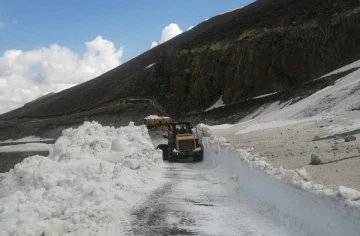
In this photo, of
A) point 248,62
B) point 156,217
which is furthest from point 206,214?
point 248,62

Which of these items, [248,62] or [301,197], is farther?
[248,62]

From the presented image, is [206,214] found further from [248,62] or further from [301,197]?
[248,62]

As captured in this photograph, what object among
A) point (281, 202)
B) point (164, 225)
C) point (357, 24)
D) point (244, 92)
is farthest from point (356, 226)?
point (244, 92)

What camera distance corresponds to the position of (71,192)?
8.95m

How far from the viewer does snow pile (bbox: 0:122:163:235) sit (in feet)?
22.8

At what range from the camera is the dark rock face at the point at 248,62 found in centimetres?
5044

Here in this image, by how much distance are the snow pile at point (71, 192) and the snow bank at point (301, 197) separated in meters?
2.98

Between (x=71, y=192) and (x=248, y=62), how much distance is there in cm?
5444

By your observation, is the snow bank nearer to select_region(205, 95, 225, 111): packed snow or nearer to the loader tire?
the loader tire

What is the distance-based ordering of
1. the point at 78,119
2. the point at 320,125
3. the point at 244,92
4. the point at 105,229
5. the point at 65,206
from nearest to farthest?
the point at 105,229
the point at 65,206
the point at 320,125
the point at 244,92
the point at 78,119

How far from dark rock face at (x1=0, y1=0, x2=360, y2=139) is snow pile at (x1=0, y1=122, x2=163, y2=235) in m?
37.1

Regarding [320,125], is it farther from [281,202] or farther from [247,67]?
[247,67]

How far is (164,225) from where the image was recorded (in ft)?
26.6

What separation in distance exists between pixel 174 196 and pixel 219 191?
1598 mm
